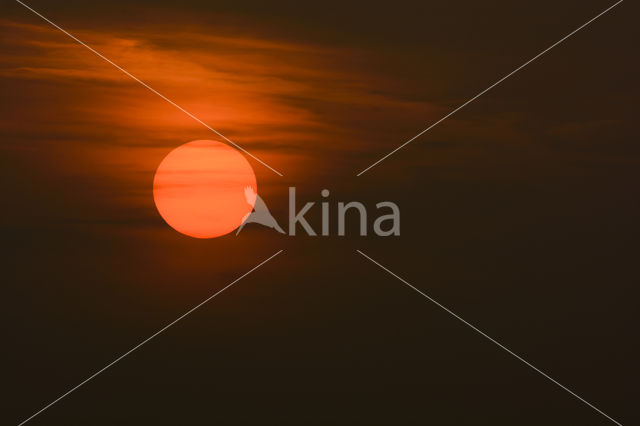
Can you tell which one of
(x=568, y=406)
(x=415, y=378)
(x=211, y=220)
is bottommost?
(x=568, y=406)

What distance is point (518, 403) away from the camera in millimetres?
12023

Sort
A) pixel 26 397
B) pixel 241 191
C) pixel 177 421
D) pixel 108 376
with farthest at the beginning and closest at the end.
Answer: pixel 108 376 < pixel 177 421 < pixel 26 397 < pixel 241 191

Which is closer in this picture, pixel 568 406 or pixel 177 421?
pixel 177 421

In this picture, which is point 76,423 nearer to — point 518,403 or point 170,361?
point 170,361

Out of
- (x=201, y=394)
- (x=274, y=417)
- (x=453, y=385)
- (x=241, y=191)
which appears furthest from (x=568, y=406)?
(x=241, y=191)

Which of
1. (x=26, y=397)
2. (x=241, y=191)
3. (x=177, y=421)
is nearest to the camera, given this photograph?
(x=241, y=191)

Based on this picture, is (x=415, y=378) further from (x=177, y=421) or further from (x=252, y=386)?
(x=177, y=421)

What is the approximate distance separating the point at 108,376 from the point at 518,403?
8.25 metres

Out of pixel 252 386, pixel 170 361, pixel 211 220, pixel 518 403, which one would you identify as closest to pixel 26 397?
pixel 170 361

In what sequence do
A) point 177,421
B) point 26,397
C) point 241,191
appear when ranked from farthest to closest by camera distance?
point 177,421, point 26,397, point 241,191

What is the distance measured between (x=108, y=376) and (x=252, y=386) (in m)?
3.11

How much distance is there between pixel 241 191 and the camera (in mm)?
8336

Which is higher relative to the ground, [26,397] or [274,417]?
[26,397]

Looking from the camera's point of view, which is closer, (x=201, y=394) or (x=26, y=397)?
(x=26, y=397)
